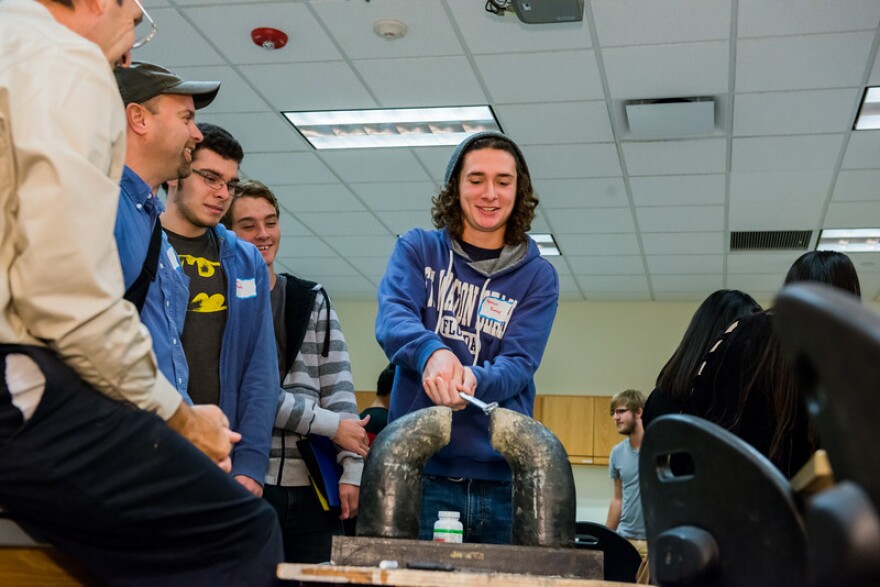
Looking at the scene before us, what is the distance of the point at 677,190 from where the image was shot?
6.88m

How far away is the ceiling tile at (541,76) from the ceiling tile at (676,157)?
0.84 metres

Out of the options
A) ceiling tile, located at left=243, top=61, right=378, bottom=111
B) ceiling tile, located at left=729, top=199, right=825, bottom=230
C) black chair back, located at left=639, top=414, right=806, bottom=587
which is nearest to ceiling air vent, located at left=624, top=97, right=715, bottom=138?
ceiling tile, located at left=729, top=199, right=825, bottom=230

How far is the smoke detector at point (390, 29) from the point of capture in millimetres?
4746

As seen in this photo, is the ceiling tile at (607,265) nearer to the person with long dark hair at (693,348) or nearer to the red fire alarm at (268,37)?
the red fire alarm at (268,37)

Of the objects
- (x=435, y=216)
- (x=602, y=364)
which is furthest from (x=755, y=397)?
(x=602, y=364)

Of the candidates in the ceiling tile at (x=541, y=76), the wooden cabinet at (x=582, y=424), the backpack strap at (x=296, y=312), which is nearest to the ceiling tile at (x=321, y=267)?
the wooden cabinet at (x=582, y=424)

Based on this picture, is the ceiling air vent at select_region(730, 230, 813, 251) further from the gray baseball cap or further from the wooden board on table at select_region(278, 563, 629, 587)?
the wooden board on table at select_region(278, 563, 629, 587)

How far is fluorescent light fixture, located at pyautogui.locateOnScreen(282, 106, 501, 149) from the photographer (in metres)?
5.87

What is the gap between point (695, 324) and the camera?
296 cm

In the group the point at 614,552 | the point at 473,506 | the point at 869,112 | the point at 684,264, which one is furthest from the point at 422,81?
the point at 684,264

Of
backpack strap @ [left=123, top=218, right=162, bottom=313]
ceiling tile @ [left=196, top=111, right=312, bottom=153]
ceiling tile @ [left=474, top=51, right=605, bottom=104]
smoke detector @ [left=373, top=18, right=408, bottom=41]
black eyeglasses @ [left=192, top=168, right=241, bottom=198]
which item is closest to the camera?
backpack strap @ [left=123, top=218, right=162, bottom=313]

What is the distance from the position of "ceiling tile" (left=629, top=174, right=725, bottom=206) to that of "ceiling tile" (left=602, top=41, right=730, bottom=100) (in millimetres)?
1327

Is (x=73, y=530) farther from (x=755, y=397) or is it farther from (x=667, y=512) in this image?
(x=755, y=397)

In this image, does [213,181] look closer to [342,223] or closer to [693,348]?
[693,348]
